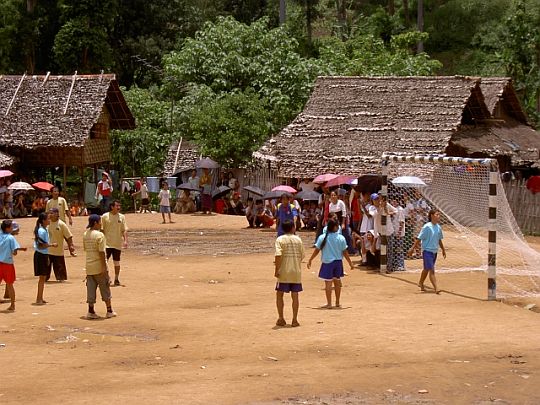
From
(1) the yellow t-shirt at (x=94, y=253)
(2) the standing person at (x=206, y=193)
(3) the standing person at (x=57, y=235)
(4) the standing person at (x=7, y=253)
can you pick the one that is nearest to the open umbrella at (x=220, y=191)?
(2) the standing person at (x=206, y=193)

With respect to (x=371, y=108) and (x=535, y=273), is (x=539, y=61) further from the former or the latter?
(x=535, y=273)

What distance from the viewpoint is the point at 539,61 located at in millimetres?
47000

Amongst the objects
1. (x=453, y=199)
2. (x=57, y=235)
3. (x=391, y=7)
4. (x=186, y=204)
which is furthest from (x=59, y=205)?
(x=391, y=7)

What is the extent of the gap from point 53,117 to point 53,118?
52 mm

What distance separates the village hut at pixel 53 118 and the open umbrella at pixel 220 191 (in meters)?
5.26

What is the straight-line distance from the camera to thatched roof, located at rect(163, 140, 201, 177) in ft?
146

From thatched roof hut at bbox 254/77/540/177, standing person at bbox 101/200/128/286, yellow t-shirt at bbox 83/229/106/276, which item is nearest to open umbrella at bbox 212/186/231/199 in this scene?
thatched roof hut at bbox 254/77/540/177

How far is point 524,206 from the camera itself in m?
32.2

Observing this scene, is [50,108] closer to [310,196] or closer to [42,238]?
[310,196]

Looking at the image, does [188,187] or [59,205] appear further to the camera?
[188,187]

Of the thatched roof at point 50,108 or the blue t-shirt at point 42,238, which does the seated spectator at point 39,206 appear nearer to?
the thatched roof at point 50,108

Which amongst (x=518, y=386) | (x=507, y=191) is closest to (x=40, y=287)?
(x=518, y=386)

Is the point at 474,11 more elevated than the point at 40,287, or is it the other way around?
the point at 474,11

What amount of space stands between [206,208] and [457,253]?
48.3 feet
